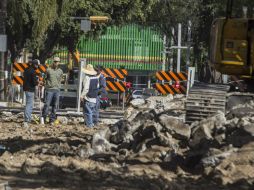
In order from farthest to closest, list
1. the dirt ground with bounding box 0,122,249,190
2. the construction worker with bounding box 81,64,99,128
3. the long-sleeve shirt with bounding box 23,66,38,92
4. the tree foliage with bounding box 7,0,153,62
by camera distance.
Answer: the tree foliage with bounding box 7,0,153,62 → the long-sleeve shirt with bounding box 23,66,38,92 → the construction worker with bounding box 81,64,99,128 → the dirt ground with bounding box 0,122,249,190

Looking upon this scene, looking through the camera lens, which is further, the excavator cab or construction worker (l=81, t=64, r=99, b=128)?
construction worker (l=81, t=64, r=99, b=128)

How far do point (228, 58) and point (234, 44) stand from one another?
32cm

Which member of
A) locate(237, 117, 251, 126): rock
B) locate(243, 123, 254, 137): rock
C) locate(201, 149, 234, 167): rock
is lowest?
locate(201, 149, 234, 167): rock

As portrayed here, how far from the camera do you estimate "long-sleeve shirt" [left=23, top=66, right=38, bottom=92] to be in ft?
65.7

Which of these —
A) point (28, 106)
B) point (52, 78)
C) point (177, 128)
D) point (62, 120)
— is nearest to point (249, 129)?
point (177, 128)

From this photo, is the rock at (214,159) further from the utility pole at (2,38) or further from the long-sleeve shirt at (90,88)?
the utility pole at (2,38)

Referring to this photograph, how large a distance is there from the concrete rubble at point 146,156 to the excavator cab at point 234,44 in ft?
4.05

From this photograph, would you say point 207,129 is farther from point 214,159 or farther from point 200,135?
point 214,159

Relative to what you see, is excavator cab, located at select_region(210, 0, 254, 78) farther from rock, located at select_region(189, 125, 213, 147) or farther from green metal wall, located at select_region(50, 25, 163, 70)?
green metal wall, located at select_region(50, 25, 163, 70)

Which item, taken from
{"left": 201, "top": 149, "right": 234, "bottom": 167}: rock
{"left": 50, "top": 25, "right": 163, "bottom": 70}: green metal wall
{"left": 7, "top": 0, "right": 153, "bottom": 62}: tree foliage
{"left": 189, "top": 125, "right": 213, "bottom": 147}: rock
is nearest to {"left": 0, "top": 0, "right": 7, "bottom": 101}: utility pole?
{"left": 7, "top": 0, "right": 153, "bottom": 62}: tree foliage

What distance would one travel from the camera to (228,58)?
1633cm

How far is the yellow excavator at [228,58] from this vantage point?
15.7m

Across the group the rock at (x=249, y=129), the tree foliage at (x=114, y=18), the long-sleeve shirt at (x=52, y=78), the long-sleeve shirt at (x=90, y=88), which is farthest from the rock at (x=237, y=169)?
the tree foliage at (x=114, y=18)

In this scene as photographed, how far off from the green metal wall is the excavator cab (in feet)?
160
